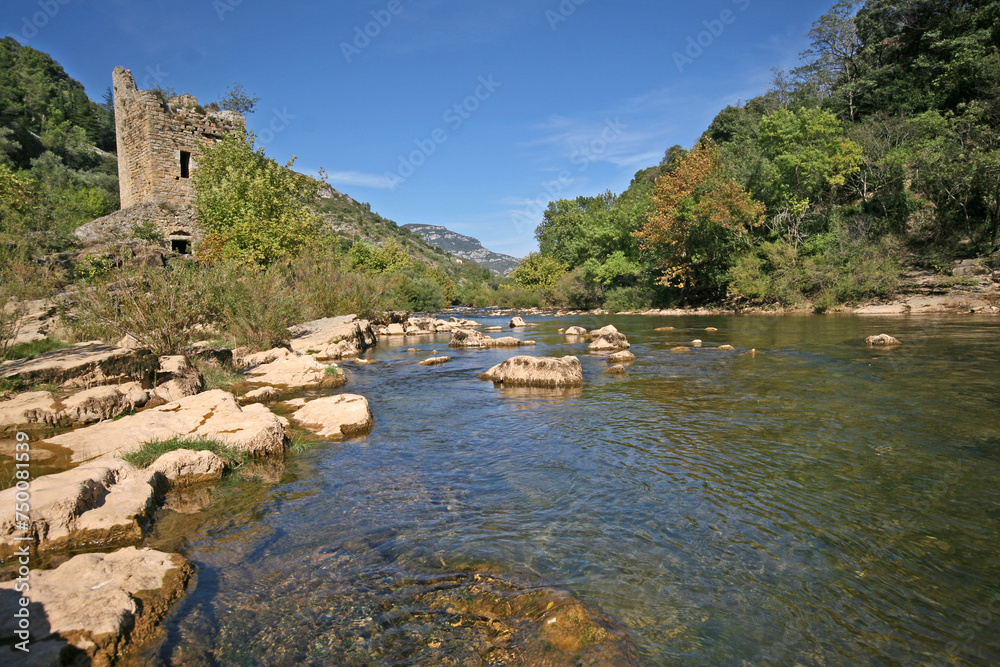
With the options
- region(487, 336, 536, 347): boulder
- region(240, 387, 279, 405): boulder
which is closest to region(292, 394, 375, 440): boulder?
region(240, 387, 279, 405): boulder

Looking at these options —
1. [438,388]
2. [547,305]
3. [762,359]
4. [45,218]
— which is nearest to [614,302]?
[547,305]

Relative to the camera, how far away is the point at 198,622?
3340 millimetres

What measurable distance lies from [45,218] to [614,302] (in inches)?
1596

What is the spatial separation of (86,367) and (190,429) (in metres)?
2.98

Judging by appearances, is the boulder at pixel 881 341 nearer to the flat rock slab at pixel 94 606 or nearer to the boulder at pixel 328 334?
the boulder at pixel 328 334

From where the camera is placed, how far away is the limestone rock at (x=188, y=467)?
18.7ft

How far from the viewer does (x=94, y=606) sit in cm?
304

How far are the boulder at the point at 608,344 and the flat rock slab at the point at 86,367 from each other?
42.7ft

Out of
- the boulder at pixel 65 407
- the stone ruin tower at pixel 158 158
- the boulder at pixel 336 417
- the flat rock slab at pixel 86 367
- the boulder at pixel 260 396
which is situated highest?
the stone ruin tower at pixel 158 158

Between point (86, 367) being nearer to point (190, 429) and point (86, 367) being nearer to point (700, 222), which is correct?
point (190, 429)

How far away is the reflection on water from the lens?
3.23 m

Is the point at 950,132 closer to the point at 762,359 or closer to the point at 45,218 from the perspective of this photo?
the point at 762,359

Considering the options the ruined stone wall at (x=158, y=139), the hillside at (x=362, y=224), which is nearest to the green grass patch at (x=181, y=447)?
the ruined stone wall at (x=158, y=139)

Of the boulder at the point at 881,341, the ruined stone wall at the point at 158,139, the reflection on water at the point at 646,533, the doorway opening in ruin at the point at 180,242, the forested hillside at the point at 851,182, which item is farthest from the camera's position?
the forested hillside at the point at 851,182
